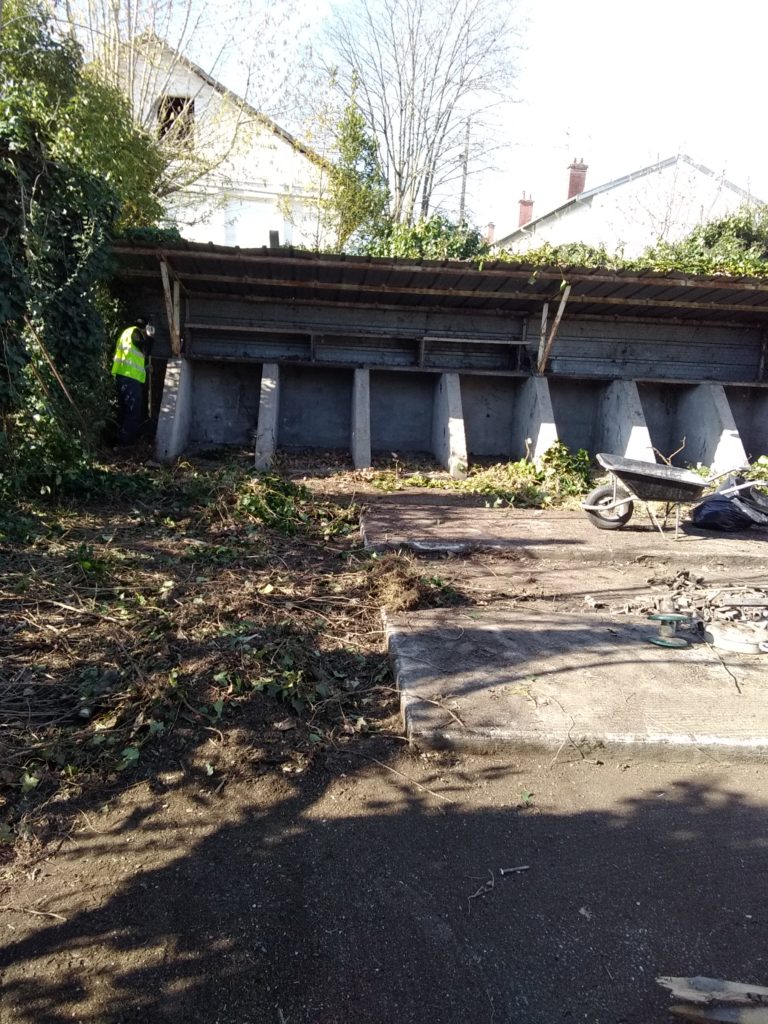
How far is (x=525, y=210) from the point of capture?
3170 cm

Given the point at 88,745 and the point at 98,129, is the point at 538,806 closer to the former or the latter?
the point at 88,745

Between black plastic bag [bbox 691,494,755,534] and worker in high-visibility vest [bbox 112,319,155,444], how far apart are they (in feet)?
26.2

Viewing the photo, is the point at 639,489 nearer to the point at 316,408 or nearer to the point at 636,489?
the point at 636,489

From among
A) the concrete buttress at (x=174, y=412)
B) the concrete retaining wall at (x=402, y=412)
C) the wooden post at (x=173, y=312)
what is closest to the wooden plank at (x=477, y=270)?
the wooden post at (x=173, y=312)

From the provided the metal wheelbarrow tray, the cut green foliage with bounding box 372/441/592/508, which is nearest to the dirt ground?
the metal wheelbarrow tray

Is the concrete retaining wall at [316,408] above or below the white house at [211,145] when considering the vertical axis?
below

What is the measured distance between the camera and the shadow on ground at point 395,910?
1912mm

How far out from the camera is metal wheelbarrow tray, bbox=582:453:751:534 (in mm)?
6629

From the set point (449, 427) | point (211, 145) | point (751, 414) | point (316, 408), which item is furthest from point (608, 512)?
point (211, 145)

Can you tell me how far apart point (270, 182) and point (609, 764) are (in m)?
18.5

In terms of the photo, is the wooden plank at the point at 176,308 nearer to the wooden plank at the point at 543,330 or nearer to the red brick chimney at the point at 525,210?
the wooden plank at the point at 543,330

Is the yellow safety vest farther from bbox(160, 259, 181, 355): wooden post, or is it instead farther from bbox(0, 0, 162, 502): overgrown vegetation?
bbox(160, 259, 181, 355): wooden post

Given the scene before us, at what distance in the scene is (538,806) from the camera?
2852 mm

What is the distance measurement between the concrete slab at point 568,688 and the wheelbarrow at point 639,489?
98.8 inches
